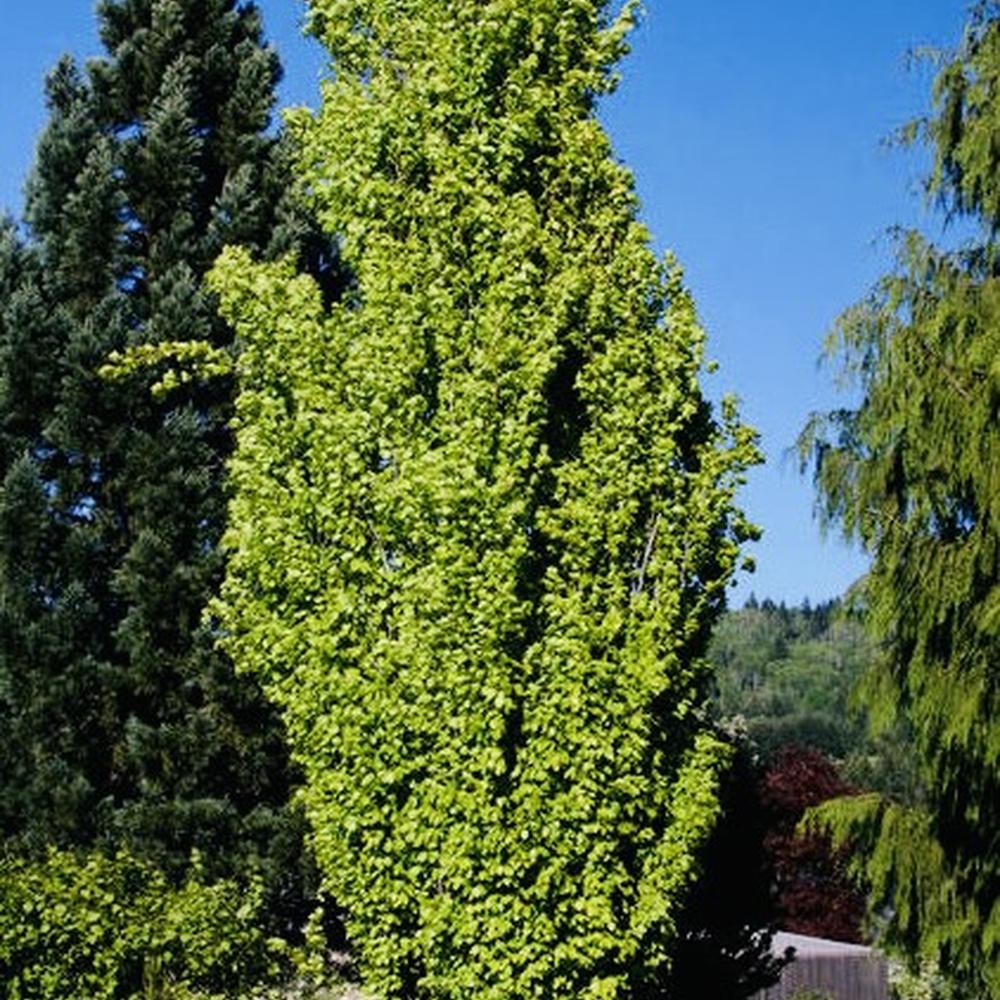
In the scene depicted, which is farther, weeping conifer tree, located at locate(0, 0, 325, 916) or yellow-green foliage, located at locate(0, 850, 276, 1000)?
weeping conifer tree, located at locate(0, 0, 325, 916)

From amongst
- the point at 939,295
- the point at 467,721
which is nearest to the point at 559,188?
the point at 939,295

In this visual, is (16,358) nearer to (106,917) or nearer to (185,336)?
(185,336)

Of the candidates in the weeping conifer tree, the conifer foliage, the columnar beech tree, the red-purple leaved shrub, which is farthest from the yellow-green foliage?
the red-purple leaved shrub

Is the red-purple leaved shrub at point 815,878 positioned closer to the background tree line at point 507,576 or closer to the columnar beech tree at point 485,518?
the background tree line at point 507,576

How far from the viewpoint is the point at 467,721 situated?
40.7 feet

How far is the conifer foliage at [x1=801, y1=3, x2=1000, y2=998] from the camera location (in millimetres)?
13211

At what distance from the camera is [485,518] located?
1263 cm

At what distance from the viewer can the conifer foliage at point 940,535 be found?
13.2 meters

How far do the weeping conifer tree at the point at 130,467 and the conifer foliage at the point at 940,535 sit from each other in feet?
21.9

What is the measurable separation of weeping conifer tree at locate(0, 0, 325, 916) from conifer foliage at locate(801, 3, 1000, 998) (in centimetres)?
668

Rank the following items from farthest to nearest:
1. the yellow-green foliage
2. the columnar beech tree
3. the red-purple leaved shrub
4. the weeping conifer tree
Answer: the red-purple leaved shrub
the weeping conifer tree
the yellow-green foliage
the columnar beech tree

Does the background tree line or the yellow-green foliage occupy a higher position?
the background tree line

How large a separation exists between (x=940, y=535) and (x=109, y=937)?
7844 millimetres

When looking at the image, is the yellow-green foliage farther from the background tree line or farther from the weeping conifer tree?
the weeping conifer tree
